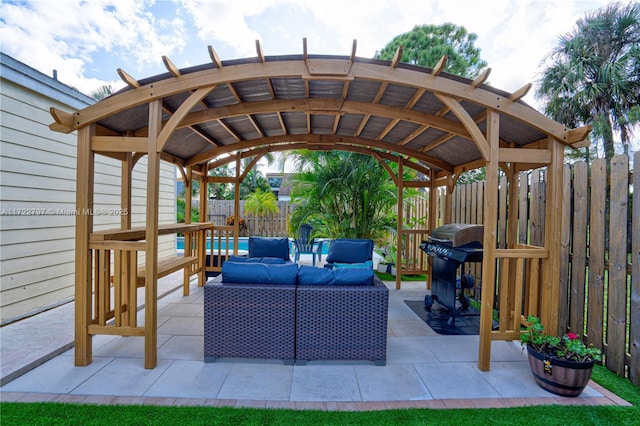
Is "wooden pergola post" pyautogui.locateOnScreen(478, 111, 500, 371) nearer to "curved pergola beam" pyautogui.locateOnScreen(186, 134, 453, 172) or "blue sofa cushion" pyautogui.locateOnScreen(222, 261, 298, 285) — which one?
"blue sofa cushion" pyautogui.locateOnScreen(222, 261, 298, 285)

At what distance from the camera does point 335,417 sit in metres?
2.19

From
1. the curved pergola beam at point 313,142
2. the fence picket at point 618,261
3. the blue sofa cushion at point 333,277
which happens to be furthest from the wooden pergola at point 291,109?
the curved pergola beam at point 313,142

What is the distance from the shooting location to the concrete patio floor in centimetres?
240

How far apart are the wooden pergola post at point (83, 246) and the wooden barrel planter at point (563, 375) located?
155 inches

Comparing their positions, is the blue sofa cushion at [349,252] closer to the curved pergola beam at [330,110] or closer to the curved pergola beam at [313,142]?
the curved pergola beam at [313,142]

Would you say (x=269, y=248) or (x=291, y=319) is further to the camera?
(x=269, y=248)

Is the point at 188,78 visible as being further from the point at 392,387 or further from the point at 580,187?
the point at 580,187

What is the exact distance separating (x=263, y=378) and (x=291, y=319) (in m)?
0.53

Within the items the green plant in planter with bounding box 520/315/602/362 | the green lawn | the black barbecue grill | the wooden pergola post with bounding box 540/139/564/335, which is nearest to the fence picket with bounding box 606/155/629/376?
the green plant in planter with bounding box 520/315/602/362

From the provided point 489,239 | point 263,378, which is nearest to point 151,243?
point 263,378

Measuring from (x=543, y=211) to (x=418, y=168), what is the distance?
251 cm

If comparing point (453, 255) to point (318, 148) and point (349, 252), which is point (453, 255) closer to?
point (349, 252)

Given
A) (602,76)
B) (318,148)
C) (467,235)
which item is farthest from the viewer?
(602,76)

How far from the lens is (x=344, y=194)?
698cm
